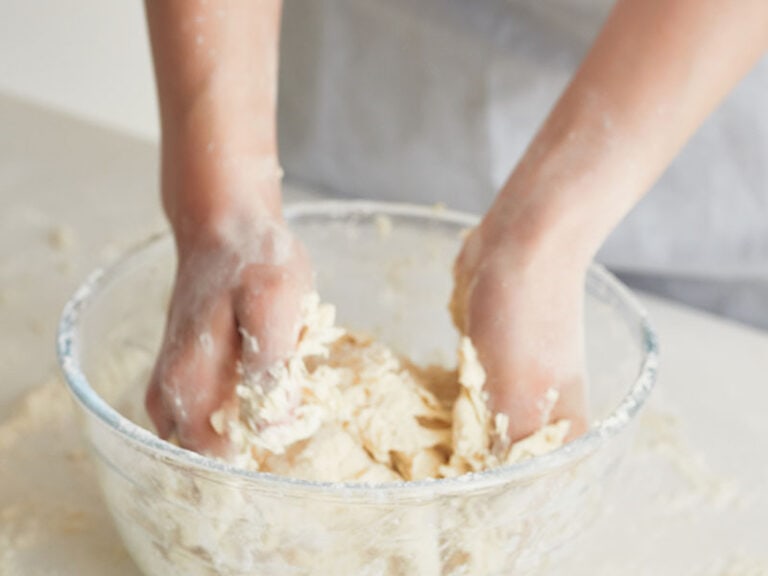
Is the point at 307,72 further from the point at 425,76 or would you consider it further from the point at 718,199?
the point at 718,199

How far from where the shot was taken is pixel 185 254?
55cm

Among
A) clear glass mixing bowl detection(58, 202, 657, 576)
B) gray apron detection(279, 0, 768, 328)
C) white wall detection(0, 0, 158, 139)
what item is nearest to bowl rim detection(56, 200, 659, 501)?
clear glass mixing bowl detection(58, 202, 657, 576)

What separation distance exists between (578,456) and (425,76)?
→ 0.45 meters

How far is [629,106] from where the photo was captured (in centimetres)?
54

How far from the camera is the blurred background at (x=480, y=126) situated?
816 millimetres

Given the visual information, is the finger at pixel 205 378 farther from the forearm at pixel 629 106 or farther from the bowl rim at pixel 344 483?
the forearm at pixel 629 106

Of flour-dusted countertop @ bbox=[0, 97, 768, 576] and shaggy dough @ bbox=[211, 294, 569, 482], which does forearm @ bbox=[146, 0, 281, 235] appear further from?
flour-dusted countertop @ bbox=[0, 97, 768, 576]

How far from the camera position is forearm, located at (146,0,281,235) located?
1.77 ft

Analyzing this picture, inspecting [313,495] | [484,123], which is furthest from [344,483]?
[484,123]

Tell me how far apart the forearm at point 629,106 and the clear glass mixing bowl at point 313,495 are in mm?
94

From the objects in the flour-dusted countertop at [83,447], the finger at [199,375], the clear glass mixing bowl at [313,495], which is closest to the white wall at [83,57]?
the flour-dusted countertop at [83,447]

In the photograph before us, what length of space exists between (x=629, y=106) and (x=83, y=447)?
378 mm

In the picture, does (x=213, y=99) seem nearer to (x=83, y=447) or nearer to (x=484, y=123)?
(x=83, y=447)

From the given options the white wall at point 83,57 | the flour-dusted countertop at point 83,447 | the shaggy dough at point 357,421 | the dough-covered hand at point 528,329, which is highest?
the dough-covered hand at point 528,329
